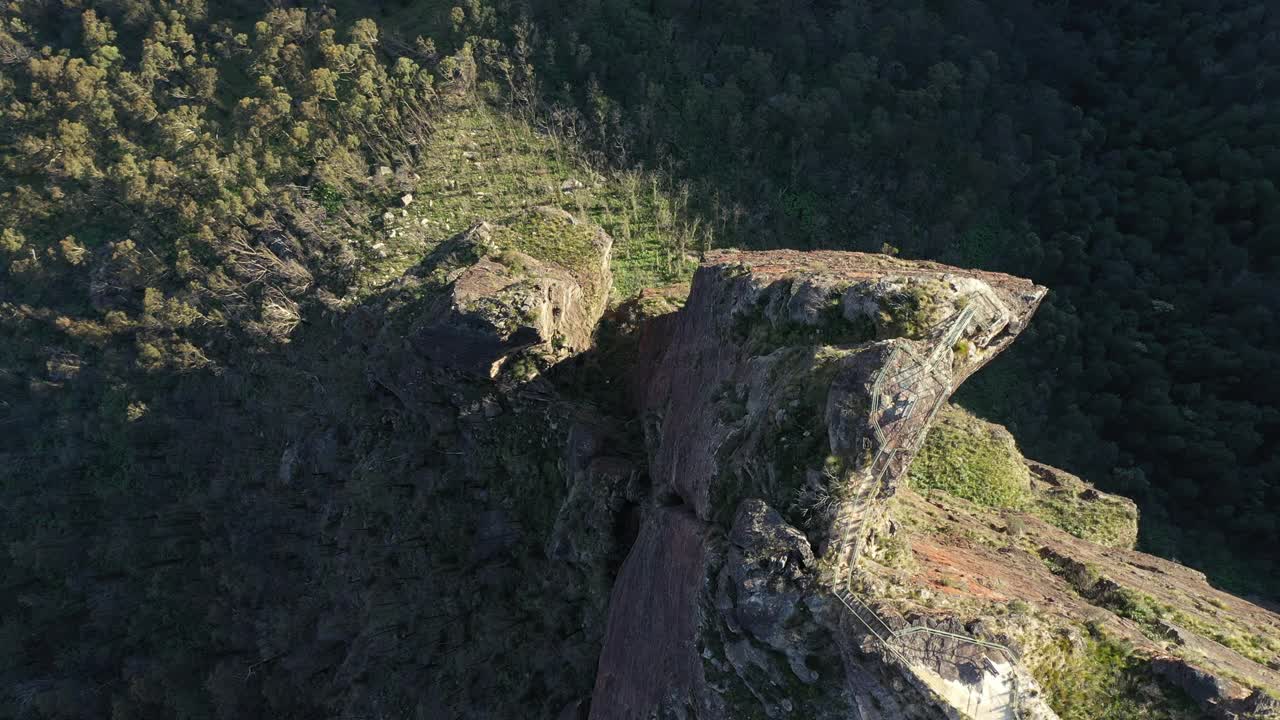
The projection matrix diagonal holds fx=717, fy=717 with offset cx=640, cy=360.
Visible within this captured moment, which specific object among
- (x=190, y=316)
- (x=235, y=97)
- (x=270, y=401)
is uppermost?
(x=235, y=97)

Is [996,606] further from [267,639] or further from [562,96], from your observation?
[562,96]

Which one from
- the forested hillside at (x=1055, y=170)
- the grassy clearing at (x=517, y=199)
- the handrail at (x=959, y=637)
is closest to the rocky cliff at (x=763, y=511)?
the handrail at (x=959, y=637)

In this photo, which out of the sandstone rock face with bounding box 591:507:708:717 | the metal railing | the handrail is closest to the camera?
the handrail

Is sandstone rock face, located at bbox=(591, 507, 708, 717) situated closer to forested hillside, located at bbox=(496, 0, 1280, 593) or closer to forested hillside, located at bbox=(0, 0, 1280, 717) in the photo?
forested hillside, located at bbox=(0, 0, 1280, 717)

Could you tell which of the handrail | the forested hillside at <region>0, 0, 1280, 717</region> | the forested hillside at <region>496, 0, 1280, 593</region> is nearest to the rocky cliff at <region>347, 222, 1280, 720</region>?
the handrail

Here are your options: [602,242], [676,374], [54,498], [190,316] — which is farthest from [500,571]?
[54,498]
